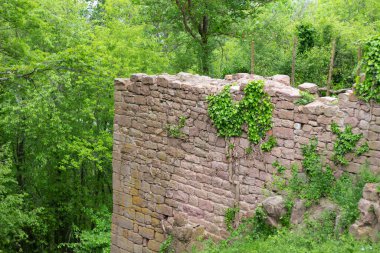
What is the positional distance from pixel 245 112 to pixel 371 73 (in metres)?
2.22

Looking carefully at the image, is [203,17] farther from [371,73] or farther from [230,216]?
[371,73]

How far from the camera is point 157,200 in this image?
→ 10.4 m

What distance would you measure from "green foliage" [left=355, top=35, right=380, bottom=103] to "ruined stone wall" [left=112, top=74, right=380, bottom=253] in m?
0.20

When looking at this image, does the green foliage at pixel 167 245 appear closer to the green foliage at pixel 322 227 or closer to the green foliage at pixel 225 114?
the green foliage at pixel 225 114

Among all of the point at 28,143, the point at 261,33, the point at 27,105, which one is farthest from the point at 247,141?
the point at 28,143

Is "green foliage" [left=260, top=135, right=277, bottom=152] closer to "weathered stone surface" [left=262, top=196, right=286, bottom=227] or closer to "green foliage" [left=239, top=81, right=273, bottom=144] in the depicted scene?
"green foliage" [left=239, top=81, right=273, bottom=144]

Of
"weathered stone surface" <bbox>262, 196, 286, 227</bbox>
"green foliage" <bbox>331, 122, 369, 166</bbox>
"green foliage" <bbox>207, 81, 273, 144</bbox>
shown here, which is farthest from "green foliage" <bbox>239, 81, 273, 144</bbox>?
"green foliage" <bbox>331, 122, 369, 166</bbox>

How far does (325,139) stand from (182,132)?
2819mm

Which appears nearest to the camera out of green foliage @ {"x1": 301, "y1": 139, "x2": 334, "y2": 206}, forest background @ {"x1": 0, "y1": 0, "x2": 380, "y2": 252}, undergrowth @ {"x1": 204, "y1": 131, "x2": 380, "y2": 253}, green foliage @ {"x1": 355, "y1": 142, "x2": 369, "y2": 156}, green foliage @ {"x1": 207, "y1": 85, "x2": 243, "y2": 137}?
undergrowth @ {"x1": 204, "y1": 131, "x2": 380, "y2": 253}

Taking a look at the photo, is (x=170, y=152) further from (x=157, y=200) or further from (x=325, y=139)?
(x=325, y=139)

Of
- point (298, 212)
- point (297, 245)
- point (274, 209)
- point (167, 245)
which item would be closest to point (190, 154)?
point (167, 245)

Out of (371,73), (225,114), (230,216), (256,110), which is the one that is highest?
(371,73)

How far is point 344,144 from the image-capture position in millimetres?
7875

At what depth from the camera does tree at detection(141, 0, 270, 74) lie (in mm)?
16188
